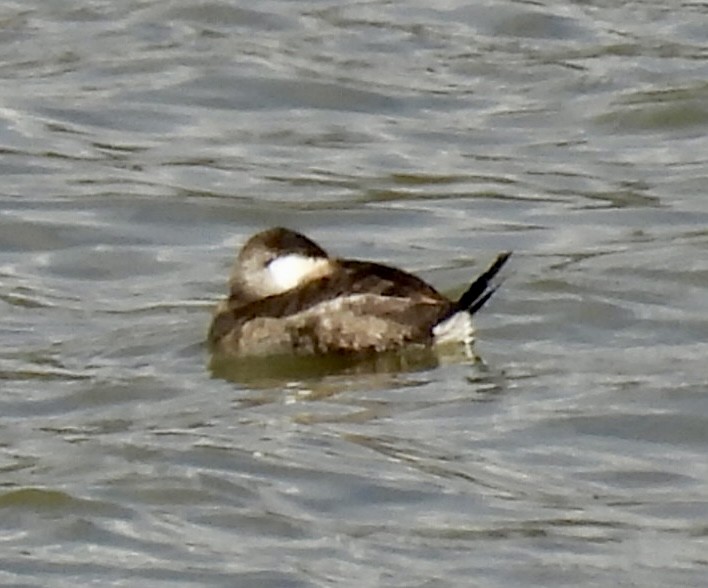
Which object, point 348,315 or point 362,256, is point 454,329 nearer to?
point 348,315

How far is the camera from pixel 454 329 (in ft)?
38.2

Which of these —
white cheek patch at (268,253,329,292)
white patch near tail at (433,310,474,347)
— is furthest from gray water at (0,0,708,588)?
white cheek patch at (268,253,329,292)

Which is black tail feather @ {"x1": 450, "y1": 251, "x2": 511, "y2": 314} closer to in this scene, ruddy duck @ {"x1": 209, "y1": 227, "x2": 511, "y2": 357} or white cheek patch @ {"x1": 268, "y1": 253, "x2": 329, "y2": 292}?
ruddy duck @ {"x1": 209, "y1": 227, "x2": 511, "y2": 357}

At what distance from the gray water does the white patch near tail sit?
0.32 feet

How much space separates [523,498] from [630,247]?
3634 mm

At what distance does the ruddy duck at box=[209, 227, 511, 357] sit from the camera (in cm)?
1167

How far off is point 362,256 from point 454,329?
1.94m

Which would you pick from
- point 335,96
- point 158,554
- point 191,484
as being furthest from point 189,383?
point 335,96

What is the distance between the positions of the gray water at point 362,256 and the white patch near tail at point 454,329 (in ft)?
0.32

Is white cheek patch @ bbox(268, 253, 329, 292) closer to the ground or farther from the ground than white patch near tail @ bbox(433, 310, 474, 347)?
farther from the ground

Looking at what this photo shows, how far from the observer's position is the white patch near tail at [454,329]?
38.1ft

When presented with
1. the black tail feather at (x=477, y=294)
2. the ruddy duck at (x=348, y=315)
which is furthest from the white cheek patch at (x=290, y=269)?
the black tail feather at (x=477, y=294)

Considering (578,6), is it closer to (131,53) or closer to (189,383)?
(131,53)

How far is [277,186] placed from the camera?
1453 cm
